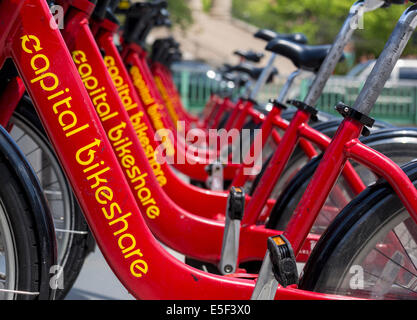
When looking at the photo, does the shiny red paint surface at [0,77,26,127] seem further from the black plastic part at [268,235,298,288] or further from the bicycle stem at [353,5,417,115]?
the bicycle stem at [353,5,417,115]

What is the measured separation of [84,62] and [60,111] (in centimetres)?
54

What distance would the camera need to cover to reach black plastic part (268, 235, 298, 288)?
1564 mm

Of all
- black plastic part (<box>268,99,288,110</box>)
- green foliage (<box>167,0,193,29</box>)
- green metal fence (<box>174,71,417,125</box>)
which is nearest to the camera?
black plastic part (<box>268,99,288,110</box>)

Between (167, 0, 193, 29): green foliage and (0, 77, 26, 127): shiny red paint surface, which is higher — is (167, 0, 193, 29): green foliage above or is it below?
above

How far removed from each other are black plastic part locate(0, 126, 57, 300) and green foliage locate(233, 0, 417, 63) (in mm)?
24974

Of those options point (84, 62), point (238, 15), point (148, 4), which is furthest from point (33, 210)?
point (238, 15)

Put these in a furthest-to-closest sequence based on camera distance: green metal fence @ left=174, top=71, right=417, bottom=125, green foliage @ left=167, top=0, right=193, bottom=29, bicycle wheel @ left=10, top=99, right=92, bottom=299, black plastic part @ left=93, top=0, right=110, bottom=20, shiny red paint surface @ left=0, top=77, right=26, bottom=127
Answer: green foliage @ left=167, top=0, right=193, bottom=29, green metal fence @ left=174, top=71, right=417, bottom=125, black plastic part @ left=93, top=0, right=110, bottom=20, bicycle wheel @ left=10, top=99, right=92, bottom=299, shiny red paint surface @ left=0, top=77, right=26, bottom=127

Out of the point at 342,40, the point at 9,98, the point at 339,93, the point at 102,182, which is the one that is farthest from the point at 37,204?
the point at 339,93

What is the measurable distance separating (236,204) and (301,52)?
3.05 feet

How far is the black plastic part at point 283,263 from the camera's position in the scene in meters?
1.56

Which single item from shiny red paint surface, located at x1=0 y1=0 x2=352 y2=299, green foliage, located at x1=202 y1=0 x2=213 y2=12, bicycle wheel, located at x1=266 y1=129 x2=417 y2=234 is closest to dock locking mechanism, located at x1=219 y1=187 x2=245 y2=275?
bicycle wheel, located at x1=266 y1=129 x2=417 y2=234

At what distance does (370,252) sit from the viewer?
172 cm

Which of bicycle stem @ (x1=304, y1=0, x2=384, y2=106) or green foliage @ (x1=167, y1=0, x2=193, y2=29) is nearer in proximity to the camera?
bicycle stem @ (x1=304, y1=0, x2=384, y2=106)

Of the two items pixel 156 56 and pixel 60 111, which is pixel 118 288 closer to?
pixel 60 111
